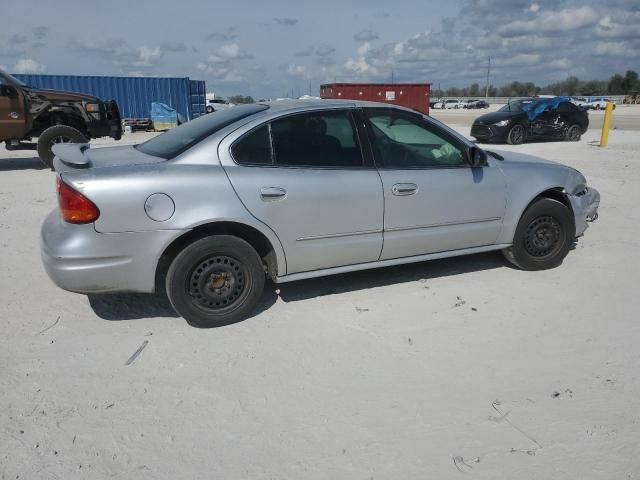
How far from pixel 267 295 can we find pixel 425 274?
150cm

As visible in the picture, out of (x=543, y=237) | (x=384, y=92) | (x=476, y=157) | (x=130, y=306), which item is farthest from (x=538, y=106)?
(x=130, y=306)

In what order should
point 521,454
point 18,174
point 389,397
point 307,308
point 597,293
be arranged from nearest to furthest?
1. point 521,454
2. point 389,397
3. point 307,308
4. point 597,293
5. point 18,174

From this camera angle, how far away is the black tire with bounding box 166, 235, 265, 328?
3.58m

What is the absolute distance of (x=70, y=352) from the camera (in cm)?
→ 346

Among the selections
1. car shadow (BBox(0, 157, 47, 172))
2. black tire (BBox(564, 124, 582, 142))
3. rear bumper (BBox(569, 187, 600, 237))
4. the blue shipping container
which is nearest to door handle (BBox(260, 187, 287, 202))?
rear bumper (BBox(569, 187, 600, 237))

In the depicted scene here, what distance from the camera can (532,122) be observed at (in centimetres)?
1675

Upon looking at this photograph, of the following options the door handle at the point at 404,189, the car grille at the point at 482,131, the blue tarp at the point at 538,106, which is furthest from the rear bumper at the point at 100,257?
the blue tarp at the point at 538,106

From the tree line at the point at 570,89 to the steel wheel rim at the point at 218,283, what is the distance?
3582 inches

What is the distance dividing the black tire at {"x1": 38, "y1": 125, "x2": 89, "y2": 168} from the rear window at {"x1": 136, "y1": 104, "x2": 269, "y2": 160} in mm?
7114

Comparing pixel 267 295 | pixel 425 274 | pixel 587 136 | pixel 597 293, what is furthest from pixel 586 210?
pixel 587 136

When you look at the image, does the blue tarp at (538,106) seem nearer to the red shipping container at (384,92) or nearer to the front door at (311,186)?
the red shipping container at (384,92)

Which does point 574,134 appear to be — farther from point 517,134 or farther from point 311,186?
point 311,186

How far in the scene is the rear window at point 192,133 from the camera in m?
3.78

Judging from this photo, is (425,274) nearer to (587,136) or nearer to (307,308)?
(307,308)
